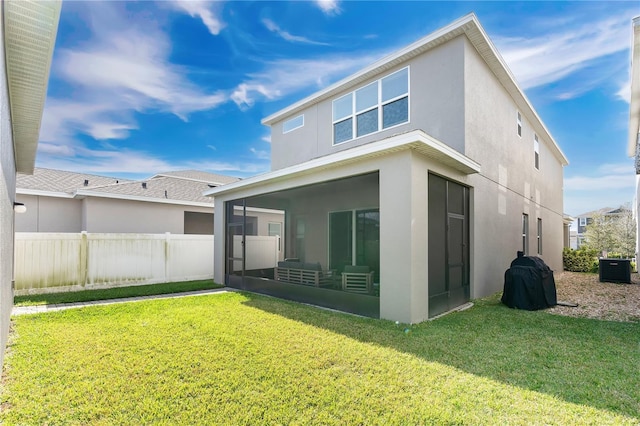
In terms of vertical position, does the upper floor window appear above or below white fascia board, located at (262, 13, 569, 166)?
below

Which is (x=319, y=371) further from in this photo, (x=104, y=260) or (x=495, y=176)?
(x=104, y=260)

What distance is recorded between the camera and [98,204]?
12.1 meters

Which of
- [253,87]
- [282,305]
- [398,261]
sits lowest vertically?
[282,305]

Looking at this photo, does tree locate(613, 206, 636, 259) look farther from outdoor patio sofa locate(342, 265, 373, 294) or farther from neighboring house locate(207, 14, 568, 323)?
outdoor patio sofa locate(342, 265, 373, 294)

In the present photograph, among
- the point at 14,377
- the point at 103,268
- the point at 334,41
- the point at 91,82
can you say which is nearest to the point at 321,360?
the point at 14,377

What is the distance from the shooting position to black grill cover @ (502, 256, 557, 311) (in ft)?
22.7

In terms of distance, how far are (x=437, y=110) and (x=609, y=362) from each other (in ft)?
19.7

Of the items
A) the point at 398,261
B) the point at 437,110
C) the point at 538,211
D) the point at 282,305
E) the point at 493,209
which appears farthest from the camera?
the point at 538,211

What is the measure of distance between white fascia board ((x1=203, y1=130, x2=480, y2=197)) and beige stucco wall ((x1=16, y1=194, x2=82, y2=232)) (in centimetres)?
977

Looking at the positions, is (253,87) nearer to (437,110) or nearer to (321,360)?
(437,110)

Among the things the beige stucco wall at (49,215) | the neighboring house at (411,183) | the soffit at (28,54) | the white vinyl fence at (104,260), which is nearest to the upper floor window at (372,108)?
the neighboring house at (411,183)

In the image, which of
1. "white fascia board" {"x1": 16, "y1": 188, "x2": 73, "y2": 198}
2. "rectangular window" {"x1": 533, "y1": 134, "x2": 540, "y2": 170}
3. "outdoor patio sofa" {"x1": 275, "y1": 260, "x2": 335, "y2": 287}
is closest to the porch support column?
"outdoor patio sofa" {"x1": 275, "y1": 260, "x2": 335, "y2": 287}

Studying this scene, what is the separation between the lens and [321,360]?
12.6 ft

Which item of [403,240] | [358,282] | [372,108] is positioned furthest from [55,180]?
[403,240]
